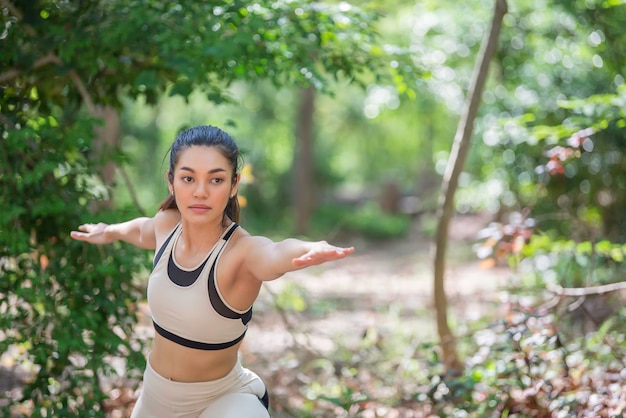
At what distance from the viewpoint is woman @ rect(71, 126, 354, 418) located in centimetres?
245

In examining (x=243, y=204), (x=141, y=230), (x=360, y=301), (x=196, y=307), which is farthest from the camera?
(x=360, y=301)

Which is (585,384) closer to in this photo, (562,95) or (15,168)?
(15,168)

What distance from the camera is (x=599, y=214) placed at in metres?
8.27

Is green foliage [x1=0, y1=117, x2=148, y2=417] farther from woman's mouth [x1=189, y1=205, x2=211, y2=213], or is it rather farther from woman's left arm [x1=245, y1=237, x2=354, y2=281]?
woman's left arm [x1=245, y1=237, x2=354, y2=281]

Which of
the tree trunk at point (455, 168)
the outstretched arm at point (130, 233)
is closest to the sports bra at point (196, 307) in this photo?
the outstretched arm at point (130, 233)

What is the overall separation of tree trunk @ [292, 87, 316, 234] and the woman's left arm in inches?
573

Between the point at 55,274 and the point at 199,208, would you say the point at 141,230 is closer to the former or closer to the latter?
the point at 199,208

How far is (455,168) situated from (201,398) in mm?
2869

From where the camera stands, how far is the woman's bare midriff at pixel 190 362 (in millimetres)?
2518

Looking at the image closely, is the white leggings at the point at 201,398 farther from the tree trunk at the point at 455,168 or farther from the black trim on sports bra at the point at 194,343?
the tree trunk at the point at 455,168

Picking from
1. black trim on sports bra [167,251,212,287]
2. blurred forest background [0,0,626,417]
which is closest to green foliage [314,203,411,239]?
blurred forest background [0,0,626,417]

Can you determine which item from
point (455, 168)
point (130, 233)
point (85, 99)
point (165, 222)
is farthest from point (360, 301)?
point (165, 222)

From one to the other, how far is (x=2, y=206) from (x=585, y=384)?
3.19m

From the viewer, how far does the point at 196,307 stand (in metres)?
2.43
